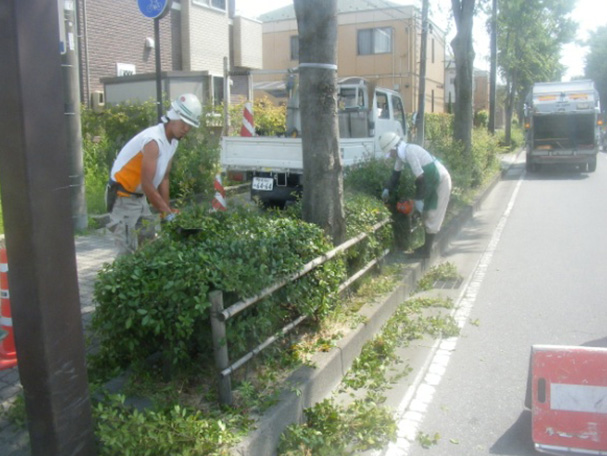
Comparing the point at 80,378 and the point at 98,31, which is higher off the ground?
the point at 98,31

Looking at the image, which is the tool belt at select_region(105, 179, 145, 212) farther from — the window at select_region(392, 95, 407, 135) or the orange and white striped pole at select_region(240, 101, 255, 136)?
the window at select_region(392, 95, 407, 135)

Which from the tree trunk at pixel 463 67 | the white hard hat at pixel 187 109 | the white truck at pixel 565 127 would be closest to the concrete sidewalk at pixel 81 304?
the white hard hat at pixel 187 109

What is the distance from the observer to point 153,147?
475cm

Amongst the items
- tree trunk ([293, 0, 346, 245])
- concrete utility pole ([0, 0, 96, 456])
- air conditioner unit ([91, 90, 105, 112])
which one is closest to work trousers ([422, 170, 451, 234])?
tree trunk ([293, 0, 346, 245])

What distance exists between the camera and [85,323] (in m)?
5.12

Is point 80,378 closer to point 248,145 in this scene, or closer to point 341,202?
point 341,202

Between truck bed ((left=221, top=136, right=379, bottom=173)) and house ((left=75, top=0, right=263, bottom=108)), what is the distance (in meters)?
3.43

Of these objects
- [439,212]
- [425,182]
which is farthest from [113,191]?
[439,212]

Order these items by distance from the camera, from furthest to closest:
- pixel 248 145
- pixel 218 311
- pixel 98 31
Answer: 1. pixel 98 31
2. pixel 248 145
3. pixel 218 311

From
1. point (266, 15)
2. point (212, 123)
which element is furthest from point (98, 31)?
point (266, 15)

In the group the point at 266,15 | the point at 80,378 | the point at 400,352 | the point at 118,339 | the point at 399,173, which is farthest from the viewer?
the point at 266,15

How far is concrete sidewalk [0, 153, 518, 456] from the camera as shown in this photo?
335 cm

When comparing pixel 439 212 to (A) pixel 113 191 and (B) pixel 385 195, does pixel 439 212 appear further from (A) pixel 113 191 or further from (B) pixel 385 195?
(A) pixel 113 191

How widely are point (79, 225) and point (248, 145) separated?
306 cm
